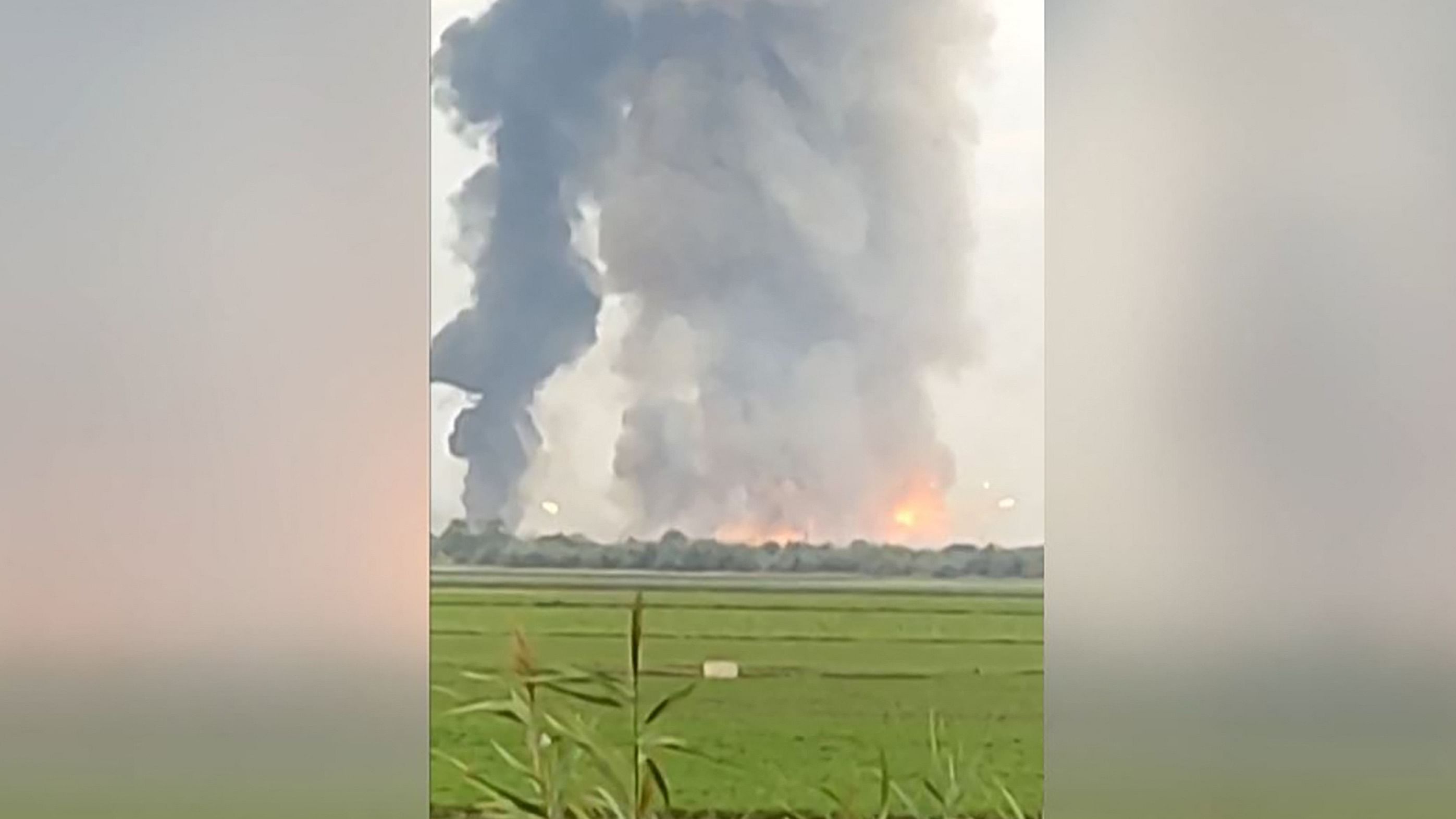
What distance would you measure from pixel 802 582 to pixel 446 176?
0.54m

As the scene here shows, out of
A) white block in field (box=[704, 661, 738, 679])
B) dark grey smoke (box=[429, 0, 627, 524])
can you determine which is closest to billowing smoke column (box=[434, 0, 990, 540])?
dark grey smoke (box=[429, 0, 627, 524])

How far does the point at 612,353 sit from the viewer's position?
1353mm

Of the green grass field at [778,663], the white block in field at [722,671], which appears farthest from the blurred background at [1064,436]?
the white block in field at [722,671]

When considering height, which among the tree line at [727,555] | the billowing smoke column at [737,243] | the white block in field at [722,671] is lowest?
the white block in field at [722,671]

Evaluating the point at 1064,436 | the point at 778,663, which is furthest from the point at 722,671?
the point at 1064,436

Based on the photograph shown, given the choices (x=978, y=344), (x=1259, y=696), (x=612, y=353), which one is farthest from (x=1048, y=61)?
(x=1259, y=696)

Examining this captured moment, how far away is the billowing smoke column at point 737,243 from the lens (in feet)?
4.39

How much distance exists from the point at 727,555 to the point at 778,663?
0.39 feet

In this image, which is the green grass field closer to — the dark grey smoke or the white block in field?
the white block in field

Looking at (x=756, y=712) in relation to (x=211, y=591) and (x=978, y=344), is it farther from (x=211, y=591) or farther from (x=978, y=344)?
(x=211, y=591)

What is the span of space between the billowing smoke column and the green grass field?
0.26 ft

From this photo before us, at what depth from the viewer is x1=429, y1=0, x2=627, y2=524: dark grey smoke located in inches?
53.1

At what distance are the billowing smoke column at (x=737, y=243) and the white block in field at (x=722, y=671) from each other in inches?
5.1

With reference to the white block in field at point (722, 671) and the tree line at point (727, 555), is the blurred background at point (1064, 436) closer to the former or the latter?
the tree line at point (727, 555)
